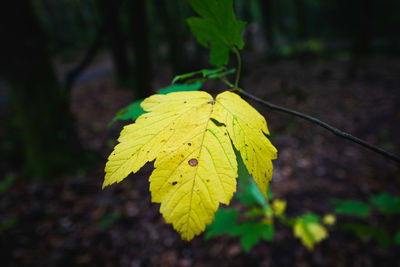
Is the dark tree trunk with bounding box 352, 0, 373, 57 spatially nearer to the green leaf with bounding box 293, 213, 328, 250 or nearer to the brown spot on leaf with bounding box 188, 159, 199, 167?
the green leaf with bounding box 293, 213, 328, 250

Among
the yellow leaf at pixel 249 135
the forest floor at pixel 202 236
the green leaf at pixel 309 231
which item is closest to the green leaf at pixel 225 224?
the green leaf at pixel 309 231

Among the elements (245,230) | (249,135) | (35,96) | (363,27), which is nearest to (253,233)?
(245,230)

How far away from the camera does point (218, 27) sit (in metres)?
0.74

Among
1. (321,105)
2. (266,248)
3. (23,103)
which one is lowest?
(321,105)

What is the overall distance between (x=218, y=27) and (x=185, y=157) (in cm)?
53

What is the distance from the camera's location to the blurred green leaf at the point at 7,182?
11.6 feet

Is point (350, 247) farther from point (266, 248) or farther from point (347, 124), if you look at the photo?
point (347, 124)

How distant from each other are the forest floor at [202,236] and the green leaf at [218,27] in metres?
2.50

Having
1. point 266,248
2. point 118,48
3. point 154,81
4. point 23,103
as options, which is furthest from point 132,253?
point 118,48

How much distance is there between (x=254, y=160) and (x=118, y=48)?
10.6 meters

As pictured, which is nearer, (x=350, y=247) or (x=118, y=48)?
(x=350, y=247)

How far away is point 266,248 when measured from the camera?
2645 millimetres

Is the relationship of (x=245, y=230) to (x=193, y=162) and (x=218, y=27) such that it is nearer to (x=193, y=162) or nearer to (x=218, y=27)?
(x=193, y=162)

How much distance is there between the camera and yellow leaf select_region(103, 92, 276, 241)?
47 centimetres
